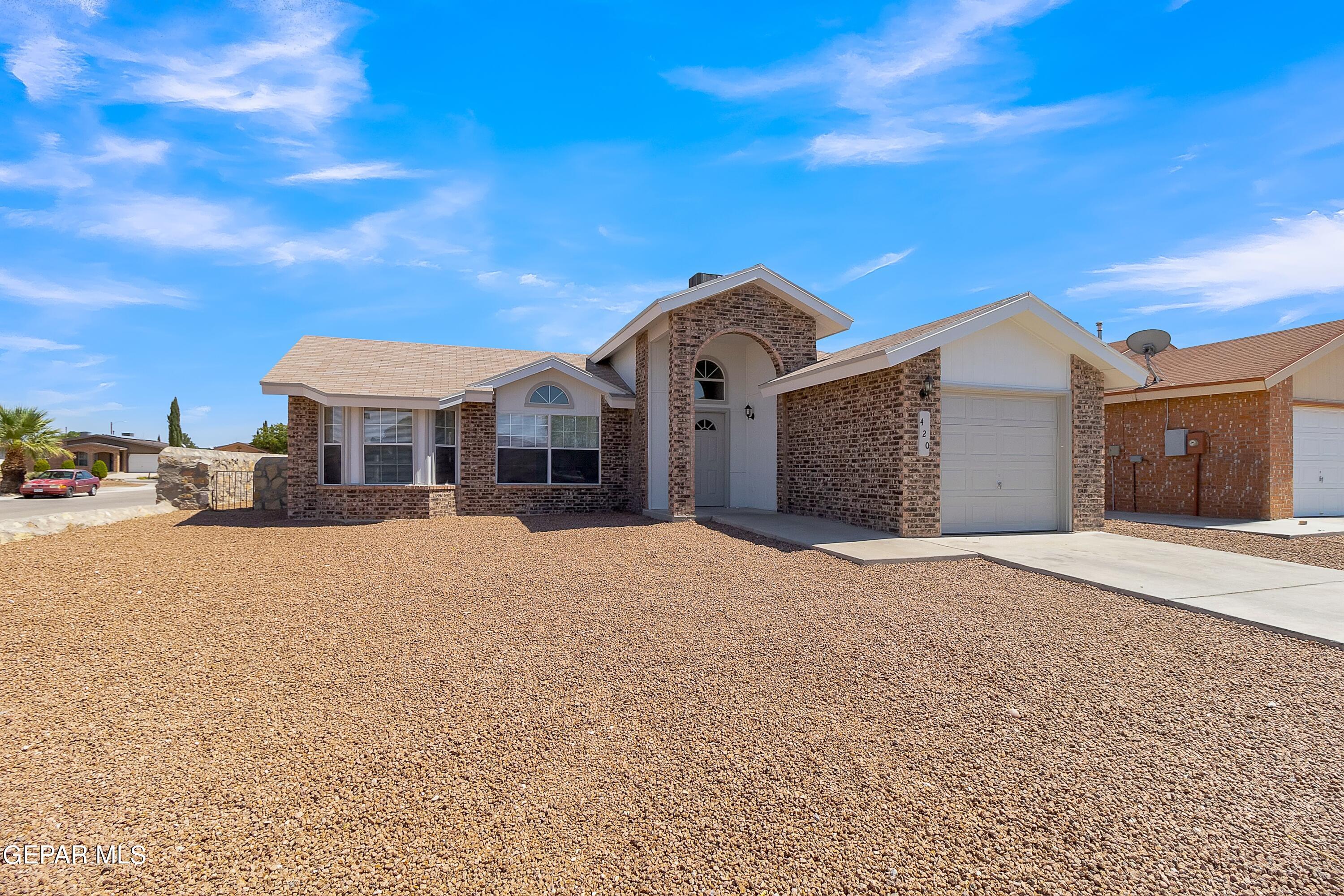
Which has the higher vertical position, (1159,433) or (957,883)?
(1159,433)

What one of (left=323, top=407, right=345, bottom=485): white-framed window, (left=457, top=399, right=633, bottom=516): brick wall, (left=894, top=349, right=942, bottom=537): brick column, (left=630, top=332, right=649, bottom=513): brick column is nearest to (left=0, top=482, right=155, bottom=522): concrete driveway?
(left=323, top=407, right=345, bottom=485): white-framed window

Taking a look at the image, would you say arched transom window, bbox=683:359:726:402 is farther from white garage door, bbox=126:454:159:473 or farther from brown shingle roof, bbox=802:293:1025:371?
white garage door, bbox=126:454:159:473

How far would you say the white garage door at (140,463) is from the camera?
4969 centimetres

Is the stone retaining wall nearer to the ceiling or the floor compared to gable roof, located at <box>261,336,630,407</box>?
nearer to the floor

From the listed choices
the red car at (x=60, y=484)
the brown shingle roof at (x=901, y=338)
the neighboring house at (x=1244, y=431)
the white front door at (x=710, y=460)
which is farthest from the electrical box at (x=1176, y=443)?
the red car at (x=60, y=484)

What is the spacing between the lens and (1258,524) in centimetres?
1277

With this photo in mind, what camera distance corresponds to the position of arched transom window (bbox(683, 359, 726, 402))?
47.4 ft

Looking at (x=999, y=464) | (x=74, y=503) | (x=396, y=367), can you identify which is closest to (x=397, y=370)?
(x=396, y=367)

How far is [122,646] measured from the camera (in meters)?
4.94

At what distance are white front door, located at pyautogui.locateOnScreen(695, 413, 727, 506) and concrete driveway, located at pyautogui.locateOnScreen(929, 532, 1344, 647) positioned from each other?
19.0 ft

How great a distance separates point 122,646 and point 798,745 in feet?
17.3

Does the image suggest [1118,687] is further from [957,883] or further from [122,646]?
[122,646]

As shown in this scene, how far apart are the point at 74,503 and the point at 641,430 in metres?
22.4

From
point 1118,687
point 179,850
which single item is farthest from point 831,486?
point 179,850
